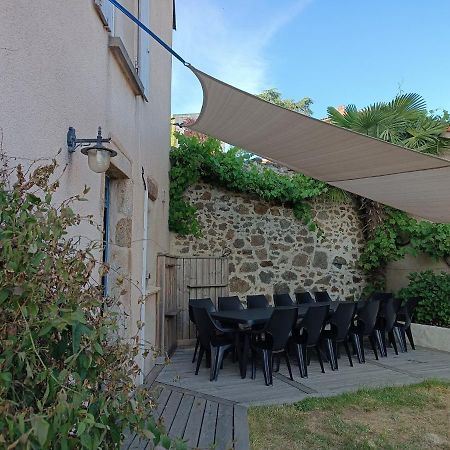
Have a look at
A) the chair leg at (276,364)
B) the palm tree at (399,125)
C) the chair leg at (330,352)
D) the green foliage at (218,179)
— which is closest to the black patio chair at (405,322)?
the chair leg at (330,352)

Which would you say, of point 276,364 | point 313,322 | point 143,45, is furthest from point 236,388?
point 143,45

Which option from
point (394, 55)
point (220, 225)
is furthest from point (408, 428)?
point (394, 55)

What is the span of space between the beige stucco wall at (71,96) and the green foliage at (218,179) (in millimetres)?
2580

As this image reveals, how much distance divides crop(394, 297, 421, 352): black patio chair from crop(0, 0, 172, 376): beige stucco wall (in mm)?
4478

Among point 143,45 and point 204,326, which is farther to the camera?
point 204,326

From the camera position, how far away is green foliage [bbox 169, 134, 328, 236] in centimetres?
759

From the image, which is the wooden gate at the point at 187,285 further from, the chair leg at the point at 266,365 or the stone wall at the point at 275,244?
the chair leg at the point at 266,365

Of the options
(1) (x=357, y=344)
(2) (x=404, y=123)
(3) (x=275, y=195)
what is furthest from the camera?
(2) (x=404, y=123)

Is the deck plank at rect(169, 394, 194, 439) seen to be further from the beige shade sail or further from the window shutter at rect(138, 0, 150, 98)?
the window shutter at rect(138, 0, 150, 98)

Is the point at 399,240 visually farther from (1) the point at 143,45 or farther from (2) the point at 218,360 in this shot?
(1) the point at 143,45

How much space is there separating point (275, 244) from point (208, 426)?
5.02 m

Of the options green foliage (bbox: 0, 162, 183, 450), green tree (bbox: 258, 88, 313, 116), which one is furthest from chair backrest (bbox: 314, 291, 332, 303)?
green tree (bbox: 258, 88, 313, 116)

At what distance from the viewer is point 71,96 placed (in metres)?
2.47

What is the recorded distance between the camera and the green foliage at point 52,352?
39.7 inches
